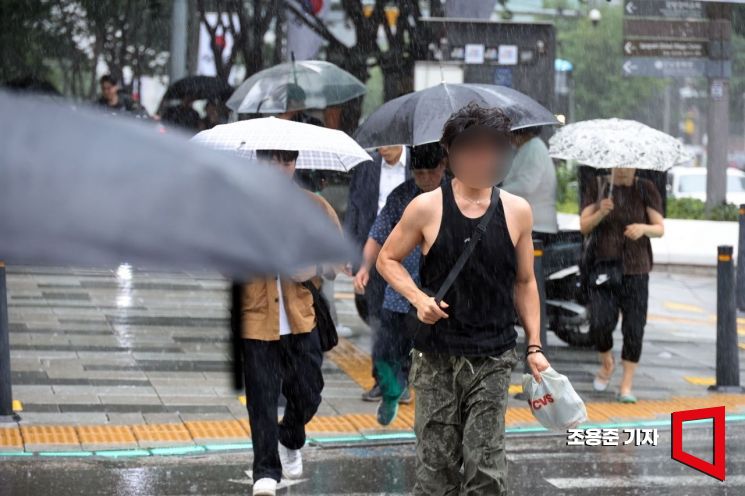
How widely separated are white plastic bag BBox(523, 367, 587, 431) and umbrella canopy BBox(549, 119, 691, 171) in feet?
12.7

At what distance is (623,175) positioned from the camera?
356 inches

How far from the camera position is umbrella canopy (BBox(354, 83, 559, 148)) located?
792 centimetres

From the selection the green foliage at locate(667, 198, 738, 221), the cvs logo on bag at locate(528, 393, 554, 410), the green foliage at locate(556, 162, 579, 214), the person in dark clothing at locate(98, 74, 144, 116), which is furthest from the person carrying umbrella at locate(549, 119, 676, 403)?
the green foliage at locate(556, 162, 579, 214)

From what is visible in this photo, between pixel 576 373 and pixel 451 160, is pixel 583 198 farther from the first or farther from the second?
pixel 451 160

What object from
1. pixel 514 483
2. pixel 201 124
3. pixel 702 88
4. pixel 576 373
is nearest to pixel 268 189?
pixel 514 483

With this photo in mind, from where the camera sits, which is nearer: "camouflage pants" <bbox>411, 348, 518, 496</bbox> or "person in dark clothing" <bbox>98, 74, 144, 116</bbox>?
"camouflage pants" <bbox>411, 348, 518, 496</bbox>

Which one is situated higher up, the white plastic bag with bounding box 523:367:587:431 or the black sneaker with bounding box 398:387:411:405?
the white plastic bag with bounding box 523:367:587:431

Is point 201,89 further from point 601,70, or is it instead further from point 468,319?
point 601,70

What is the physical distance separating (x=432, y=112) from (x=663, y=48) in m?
15.1

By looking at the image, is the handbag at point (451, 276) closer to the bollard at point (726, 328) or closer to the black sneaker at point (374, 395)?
the black sneaker at point (374, 395)

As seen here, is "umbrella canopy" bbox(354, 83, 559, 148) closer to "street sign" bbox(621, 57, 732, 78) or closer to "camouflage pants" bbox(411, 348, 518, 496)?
"camouflage pants" bbox(411, 348, 518, 496)

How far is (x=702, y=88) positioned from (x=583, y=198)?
53954 mm

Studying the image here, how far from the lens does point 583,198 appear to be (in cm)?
952

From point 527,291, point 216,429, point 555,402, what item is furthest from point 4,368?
point 555,402
